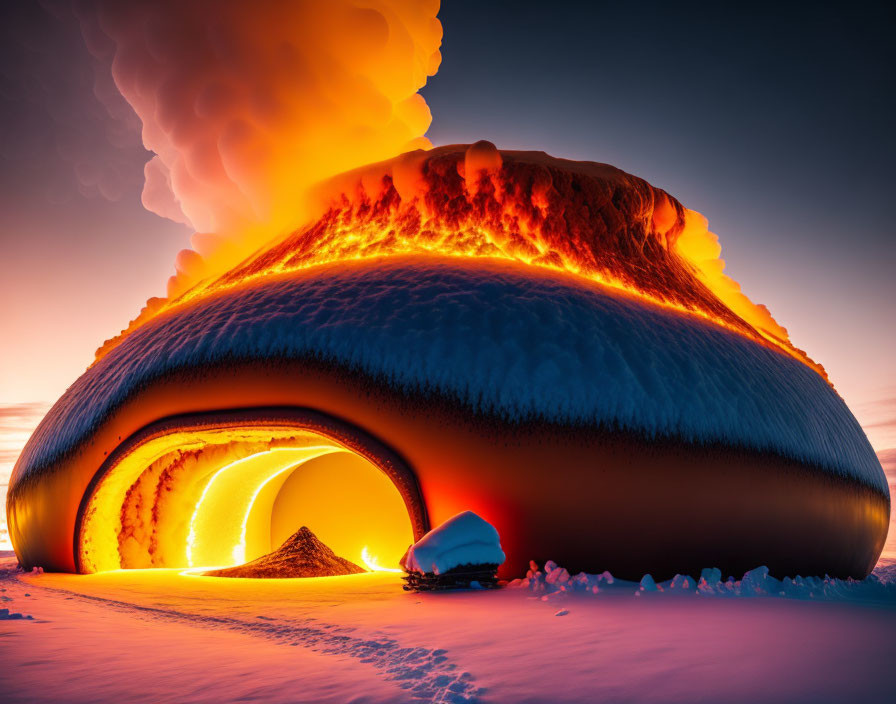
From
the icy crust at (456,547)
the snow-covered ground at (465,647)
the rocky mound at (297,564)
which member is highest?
the icy crust at (456,547)

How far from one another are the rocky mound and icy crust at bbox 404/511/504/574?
2768 millimetres

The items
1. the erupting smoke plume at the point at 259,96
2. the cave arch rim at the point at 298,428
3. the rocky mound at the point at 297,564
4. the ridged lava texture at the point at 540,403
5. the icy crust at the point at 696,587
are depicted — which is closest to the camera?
the icy crust at the point at 696,587

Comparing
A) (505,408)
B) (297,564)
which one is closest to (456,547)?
(505,408)

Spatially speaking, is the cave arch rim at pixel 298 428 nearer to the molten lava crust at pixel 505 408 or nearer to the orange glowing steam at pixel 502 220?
the molten lava crust at pixel 505 408

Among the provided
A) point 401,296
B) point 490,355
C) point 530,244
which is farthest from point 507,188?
point 490,355

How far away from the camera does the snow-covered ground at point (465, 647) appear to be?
9.34 ft

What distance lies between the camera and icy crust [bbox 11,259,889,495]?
21.8 feet

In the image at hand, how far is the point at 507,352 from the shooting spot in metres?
6.82

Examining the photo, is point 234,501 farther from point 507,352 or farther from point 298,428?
point 507,352

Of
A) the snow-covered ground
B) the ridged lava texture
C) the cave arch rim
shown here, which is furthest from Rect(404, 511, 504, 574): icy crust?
the cave arch rim

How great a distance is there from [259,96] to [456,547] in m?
9.94

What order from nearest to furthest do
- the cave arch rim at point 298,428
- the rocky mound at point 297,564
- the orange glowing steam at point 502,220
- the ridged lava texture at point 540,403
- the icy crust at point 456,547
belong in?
the icy crust at point 456,547 < the ridged lava texture at point 540,403 < the cave arch rim at point 298,428 < the rocky mound at point 297,564 < the orange glowing steam at point 502,220

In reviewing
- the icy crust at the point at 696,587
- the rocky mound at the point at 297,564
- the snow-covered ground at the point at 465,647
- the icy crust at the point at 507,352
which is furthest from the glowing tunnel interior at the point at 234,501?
the snow-covered ground at the point at 465,647

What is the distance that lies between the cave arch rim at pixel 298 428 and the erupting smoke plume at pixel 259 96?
5.27 m
